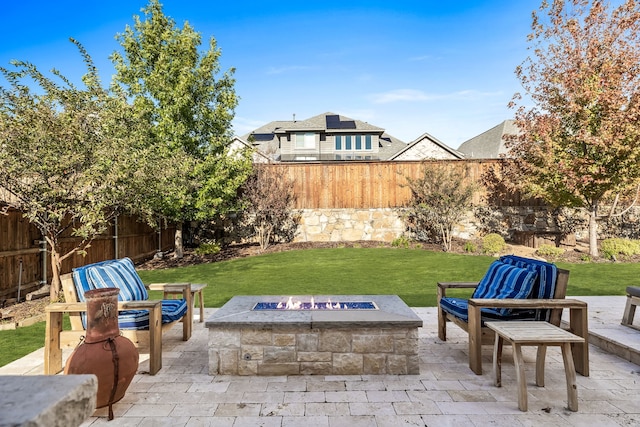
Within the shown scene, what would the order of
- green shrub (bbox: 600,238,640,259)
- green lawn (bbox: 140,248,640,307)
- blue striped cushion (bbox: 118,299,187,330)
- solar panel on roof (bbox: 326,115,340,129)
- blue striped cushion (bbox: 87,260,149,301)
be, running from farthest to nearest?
solar panel on roof (bbox: 326,115,340,129)
green shrub (bbox: 600,238,640,259)
green lawn (bbox: 140,248,640,307)
blue striped cushion (bbox: 87,260,149,301)
blue striped cushion (bbox: 118,299,187,330)

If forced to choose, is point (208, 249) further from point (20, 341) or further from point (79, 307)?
point (79, 307)

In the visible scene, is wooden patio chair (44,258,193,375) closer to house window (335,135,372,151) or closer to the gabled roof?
the gabled roof

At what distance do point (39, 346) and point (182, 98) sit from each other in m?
8.14

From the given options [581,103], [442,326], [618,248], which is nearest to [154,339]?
[442,326]

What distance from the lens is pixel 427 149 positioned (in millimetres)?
25953

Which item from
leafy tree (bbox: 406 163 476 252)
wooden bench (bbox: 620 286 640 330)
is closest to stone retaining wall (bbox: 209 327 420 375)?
wooden bench (bbox: 620 286 640 330)

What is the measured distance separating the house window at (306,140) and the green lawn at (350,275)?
55.1 ft

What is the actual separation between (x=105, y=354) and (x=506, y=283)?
384cm

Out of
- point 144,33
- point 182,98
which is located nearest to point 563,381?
point 182,98

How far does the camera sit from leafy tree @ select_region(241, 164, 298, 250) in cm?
1298

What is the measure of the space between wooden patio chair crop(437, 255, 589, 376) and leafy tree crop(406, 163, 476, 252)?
8.23 metres

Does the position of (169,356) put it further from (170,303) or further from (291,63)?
(291,63)

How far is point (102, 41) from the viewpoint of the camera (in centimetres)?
1103

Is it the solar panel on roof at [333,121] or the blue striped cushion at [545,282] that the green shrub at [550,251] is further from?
the solar panel on roof at [333,121]
